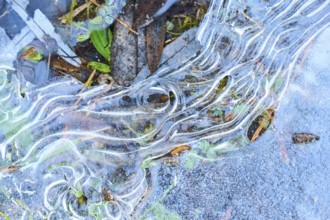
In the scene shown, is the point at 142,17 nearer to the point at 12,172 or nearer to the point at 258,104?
the point at 258,104

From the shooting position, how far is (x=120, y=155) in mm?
1970

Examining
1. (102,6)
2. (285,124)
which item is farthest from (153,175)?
(102,6)

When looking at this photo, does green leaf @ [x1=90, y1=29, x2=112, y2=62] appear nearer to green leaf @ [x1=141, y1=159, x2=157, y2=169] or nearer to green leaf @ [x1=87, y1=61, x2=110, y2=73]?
green leaf @ [x1=87, y1=61, x2=110, y2=73]

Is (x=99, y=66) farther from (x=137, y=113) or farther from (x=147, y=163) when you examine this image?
(x=147, y=163)

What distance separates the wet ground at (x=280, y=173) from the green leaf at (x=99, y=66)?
1.79 feet

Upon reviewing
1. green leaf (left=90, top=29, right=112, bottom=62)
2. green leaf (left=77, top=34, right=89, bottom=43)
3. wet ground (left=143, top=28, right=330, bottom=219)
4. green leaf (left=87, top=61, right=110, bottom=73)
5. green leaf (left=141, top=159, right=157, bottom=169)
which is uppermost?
green leaf (left=77, top=34, right=89, bottom=43)

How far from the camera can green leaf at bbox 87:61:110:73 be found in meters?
2.05

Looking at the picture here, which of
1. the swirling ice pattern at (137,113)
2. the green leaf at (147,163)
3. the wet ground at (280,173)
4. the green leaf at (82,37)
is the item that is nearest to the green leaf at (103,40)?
the green leaf at (82,37)

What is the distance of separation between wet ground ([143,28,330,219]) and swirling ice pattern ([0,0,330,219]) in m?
0.08

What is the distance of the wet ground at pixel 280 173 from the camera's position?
189cm

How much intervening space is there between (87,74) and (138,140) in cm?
39

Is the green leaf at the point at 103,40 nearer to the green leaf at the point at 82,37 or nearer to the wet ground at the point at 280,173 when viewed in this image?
the green leaf at the point at 82,37

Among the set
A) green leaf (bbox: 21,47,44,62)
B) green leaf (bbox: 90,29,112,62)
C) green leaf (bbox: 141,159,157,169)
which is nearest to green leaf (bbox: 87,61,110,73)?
green leaf (bbox: 90,29,112,62)

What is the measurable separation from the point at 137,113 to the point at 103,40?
373 mm
